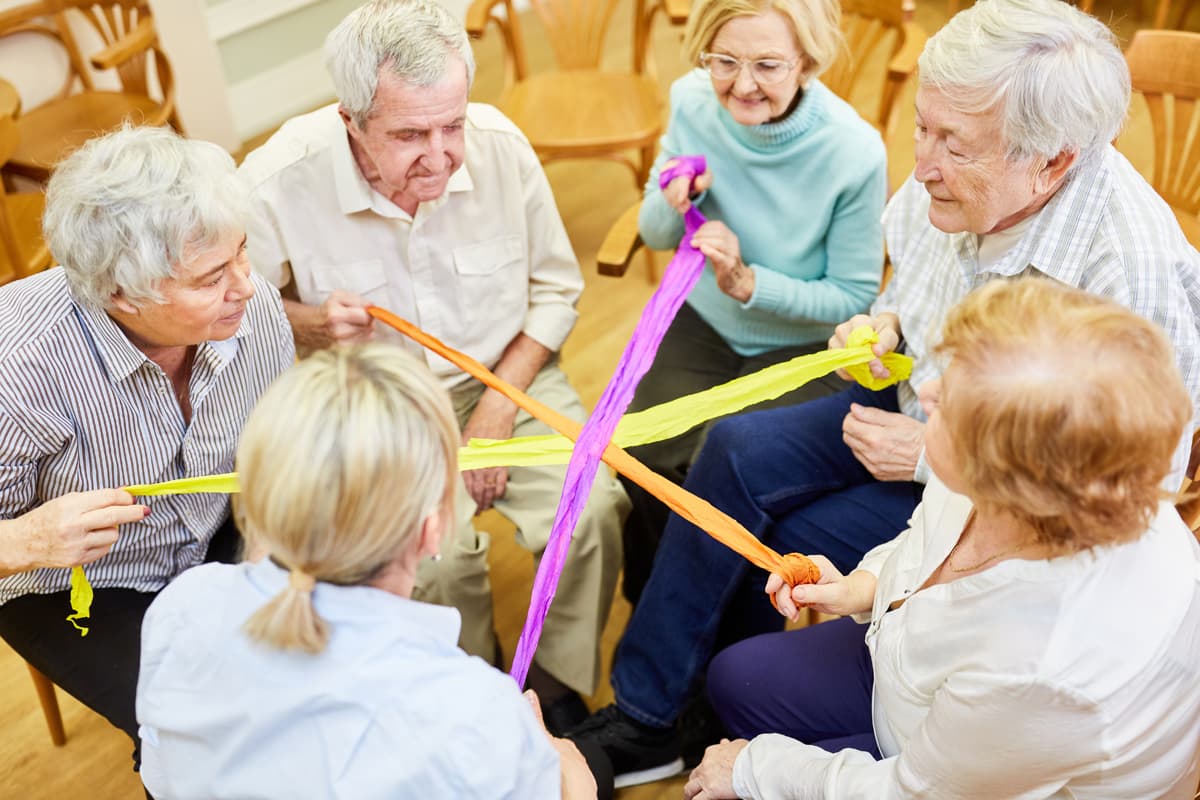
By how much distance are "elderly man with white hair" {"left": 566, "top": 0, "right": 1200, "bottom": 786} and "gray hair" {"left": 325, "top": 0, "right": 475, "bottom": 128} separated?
0.86 meters

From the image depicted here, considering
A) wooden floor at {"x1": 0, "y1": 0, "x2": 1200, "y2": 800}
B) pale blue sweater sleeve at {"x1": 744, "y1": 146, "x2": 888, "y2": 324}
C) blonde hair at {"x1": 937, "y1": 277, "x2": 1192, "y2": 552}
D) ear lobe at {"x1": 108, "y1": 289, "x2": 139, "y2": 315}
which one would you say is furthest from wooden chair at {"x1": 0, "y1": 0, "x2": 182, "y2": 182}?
blonde hair at {"x1": 937, "y1": 277, "x2": 1192, "y2": 552}

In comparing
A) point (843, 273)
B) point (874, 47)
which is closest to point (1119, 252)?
point (843, 273)

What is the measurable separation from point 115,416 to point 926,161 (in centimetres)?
145

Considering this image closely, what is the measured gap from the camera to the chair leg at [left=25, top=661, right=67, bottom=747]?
2.17 meters

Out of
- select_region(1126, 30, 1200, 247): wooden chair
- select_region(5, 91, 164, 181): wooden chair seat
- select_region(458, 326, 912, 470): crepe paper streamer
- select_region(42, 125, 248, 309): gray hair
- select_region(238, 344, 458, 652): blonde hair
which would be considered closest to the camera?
select_region(238, 344, 458, 652): blonde hair

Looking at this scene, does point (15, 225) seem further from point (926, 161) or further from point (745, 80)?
point (926, 161)

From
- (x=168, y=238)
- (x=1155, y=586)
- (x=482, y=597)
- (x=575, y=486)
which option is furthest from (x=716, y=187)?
(x=1155, y=586)

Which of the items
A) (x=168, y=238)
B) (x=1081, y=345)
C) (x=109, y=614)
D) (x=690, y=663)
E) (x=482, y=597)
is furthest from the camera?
(x=482, y=597)

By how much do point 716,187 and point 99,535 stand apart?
1488mm

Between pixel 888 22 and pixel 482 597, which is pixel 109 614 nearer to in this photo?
pixel 482 597

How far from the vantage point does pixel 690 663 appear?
2043 millimetres

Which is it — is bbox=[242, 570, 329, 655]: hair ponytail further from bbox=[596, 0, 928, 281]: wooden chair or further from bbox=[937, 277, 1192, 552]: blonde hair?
bbox=[596, 0, 928, 281]: wooden chair

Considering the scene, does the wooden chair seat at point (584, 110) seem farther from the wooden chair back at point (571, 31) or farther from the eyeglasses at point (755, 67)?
the eyeglasses at point (755, 67)

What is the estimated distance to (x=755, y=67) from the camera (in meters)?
2.14
